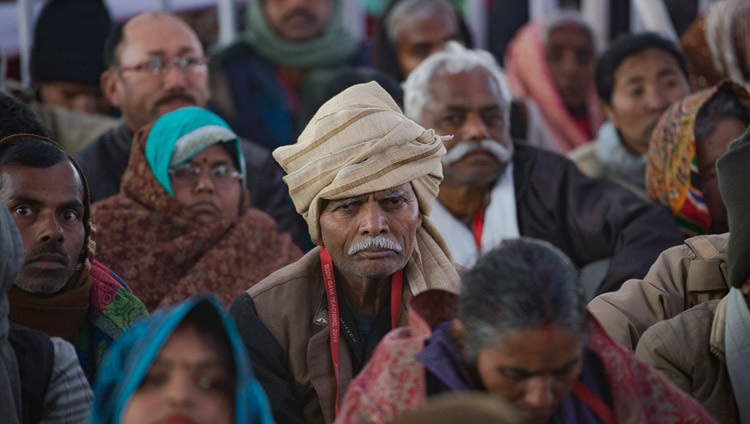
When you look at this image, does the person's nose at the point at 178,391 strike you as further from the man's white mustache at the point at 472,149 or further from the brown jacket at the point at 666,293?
the man's white mustache at the point at 472,149

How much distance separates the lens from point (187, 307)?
12.9ft

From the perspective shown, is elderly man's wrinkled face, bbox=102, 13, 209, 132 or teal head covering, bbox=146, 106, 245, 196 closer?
teal head covering, bbox=146, 106, 245, 196

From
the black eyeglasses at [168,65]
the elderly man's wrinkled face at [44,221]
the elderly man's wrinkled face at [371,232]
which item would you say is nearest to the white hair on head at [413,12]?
the black eyeglasses at [168,65]

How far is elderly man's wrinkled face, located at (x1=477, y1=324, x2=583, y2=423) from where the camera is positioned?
3879mm

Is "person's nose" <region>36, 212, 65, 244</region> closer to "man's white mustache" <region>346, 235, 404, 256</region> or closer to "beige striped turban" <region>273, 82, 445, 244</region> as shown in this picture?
"beige striped turban" <region>273, 82, 445, 244</region>

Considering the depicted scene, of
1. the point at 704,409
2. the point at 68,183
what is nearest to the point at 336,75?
the point at 68,183

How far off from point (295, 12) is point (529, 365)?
5304 millimetres

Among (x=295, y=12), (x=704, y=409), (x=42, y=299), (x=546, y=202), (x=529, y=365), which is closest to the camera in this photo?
(x=529, y=365)

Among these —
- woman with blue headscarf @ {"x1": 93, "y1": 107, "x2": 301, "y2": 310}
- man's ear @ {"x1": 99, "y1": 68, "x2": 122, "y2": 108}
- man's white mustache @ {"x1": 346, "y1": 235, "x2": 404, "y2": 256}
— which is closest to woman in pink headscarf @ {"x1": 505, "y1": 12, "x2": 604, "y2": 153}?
man's ear @ {"x1": 99, "y1": 68, "x2": 122, "y2": 108}

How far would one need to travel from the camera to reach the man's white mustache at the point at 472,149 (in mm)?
6969

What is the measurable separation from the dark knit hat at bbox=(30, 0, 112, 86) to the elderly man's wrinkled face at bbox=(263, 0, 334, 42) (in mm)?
952

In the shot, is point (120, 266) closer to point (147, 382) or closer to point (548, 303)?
point (147, 382)

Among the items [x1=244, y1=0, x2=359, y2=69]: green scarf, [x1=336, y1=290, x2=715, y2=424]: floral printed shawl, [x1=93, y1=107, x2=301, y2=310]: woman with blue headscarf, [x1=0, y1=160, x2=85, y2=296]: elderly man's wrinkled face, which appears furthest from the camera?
[x1=244, y1=0, x2=359, y2=69]: green scarf

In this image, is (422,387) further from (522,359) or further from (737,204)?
(737,204)
